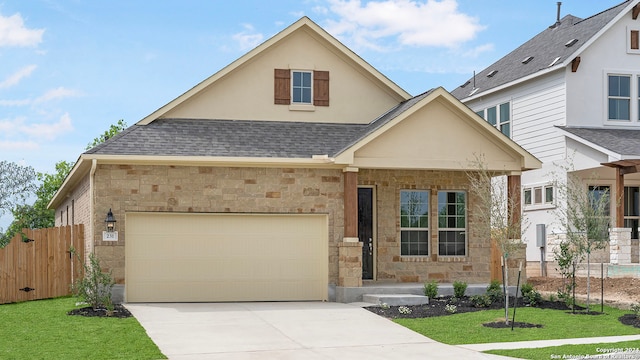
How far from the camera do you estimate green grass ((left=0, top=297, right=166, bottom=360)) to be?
494 inches

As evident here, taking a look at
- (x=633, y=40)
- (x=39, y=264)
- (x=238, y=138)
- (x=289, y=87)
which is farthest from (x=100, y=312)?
(x=633, y=40)

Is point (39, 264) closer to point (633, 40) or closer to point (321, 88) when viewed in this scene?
point (321, 88)

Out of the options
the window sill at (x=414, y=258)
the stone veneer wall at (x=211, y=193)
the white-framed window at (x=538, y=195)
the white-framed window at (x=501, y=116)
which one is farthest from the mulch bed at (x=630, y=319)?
the white-framed window at (x=501, y=116)

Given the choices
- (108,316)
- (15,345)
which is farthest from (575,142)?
(15,345)

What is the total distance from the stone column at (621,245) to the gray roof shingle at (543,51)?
18.4 ft

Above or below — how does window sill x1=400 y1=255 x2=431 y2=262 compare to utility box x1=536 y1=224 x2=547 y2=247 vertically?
below

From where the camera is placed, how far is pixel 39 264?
21.2 metres

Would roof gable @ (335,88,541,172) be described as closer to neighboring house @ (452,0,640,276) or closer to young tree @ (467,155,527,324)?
young tree @ (467,155,527,324)

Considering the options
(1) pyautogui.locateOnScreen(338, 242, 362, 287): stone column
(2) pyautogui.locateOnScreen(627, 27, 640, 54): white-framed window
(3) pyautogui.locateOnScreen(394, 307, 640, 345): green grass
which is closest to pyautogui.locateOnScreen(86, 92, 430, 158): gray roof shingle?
(1) pyautogui.locateOnScreen(338, 242, 362, 287): stone column

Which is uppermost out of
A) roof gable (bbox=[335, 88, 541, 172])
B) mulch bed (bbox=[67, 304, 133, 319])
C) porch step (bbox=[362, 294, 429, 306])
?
roof gable (bbox=[335, 88, 541, 172])

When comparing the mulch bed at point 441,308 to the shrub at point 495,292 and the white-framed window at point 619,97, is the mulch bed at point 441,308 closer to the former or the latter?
the shrub at point 495,292

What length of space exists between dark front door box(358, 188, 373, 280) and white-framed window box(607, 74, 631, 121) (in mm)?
9406

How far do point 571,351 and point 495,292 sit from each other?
243 inches

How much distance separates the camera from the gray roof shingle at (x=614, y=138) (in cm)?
2364
